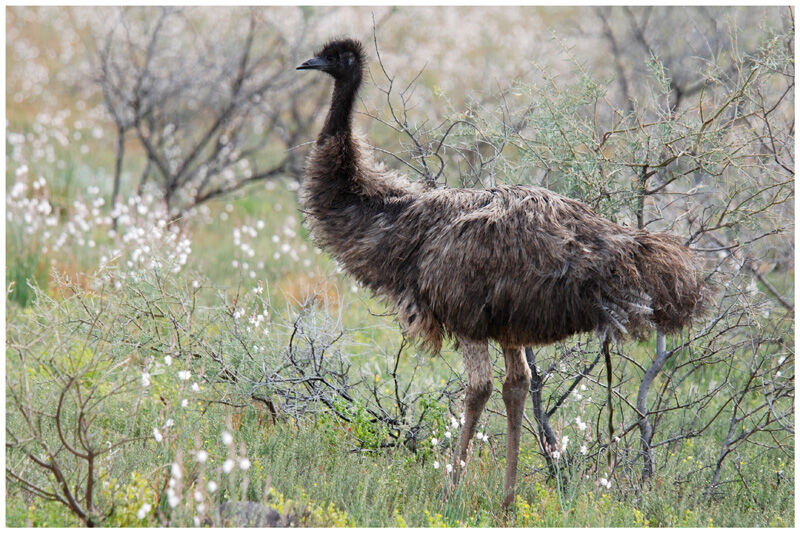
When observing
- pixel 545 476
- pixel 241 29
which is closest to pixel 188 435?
pixel 545 476

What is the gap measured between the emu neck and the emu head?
5cm

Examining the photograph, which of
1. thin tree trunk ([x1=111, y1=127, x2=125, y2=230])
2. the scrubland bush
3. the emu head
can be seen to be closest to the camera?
the scrubland bush

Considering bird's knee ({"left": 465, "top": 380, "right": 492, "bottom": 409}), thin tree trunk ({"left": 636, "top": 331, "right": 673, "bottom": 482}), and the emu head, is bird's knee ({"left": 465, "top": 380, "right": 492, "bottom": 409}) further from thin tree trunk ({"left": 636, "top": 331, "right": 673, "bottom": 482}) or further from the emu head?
→ the emu head

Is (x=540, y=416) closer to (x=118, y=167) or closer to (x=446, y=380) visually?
(x=446, y=380)

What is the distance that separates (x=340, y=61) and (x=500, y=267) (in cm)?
175

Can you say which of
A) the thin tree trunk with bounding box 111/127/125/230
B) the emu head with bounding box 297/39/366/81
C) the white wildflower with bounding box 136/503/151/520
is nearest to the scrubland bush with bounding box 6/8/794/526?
the white wildflower with bounding box 136/503/151/520

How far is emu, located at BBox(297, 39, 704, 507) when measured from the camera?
398 cm

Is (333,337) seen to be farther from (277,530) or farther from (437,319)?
(277,530)

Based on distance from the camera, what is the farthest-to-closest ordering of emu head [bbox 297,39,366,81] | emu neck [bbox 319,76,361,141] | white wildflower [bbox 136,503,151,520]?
emu head [bbox 297,39,366,81] → emu neck [bbox 319,76,361,141] → white wildflower [bbox 136,503,151,520]

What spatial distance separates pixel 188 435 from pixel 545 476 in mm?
2120

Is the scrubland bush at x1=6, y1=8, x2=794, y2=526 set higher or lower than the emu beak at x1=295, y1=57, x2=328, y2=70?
lower

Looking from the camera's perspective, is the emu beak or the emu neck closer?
the emu neck

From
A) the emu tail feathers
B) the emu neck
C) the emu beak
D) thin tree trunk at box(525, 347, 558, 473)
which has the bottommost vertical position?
thin tree trunk at box(525, 347, 558, 473)

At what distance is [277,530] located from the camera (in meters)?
3.79
